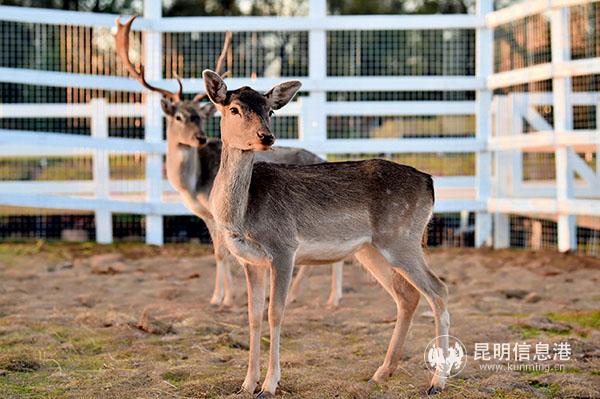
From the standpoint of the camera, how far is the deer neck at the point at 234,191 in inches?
190

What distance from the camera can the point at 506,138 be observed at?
1073 centimetres

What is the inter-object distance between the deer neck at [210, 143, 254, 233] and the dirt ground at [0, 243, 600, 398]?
0.84 m

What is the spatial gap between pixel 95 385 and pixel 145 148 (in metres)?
6.37

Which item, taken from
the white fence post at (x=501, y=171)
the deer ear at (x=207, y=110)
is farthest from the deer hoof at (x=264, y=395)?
the white fence post at (x=501, y=171)

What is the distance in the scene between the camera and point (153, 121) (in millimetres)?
11086

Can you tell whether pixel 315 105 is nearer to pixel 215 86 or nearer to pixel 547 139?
pixel 547 139

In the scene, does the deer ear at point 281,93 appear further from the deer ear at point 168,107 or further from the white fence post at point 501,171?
the white fence post at point 501,171

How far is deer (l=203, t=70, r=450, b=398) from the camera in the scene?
15.8 feet

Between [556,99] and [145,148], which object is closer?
[556,99]

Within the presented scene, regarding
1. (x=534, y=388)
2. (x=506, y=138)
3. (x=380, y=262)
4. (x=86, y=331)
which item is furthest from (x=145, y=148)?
(x=534, y=388)

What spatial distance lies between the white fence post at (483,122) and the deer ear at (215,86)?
6721 millimetres

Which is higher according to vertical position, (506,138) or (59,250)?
(506,138)

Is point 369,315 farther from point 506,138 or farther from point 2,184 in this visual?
point 2,184

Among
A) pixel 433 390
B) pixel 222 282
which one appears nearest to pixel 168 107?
pixel 222 282
